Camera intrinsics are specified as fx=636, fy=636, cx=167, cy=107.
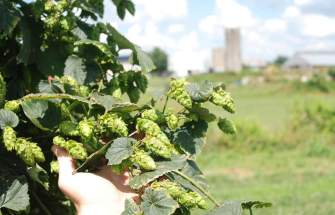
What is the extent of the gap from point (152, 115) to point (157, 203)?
17 centimetres

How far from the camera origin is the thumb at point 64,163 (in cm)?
104

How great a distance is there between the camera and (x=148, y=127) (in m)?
1.00

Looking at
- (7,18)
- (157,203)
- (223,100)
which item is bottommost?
(157,203)

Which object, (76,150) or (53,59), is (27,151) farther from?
(53,59)

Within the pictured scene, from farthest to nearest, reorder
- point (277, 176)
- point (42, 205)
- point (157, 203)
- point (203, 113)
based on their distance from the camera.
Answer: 1. point (277, 176)
2. point (42, 205)
3. point (203, 113)
4. point (157, 203)

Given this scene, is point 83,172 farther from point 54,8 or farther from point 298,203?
point 298,203

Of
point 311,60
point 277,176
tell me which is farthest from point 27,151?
point 311,60

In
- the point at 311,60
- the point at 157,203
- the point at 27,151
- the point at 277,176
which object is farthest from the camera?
the point at 311,60

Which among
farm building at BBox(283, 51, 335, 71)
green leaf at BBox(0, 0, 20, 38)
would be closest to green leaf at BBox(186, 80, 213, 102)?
green leaf at BBox(0, 0, 20, 38)

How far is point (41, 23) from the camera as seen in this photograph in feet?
4.52

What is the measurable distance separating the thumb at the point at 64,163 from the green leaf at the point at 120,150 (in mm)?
94

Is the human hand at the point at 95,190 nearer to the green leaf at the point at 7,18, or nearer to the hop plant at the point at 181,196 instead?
the hop plant at the point at 181,196

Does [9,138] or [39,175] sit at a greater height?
[9,138]

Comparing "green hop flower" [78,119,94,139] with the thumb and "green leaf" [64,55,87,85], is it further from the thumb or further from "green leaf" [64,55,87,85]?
"green leaf" [64,55,87,85]
